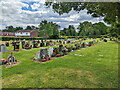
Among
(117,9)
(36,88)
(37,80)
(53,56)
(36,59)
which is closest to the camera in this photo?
(36,88)

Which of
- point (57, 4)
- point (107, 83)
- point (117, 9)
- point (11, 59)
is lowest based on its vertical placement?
point (107, 83)

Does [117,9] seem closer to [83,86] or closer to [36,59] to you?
[83,86]

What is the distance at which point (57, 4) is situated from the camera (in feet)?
19.1

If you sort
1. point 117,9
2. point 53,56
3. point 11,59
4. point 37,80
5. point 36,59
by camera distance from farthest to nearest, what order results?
point 53,56
point 36,59
point 11,59
point 117,9
point 37,80

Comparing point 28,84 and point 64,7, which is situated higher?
point 64,7

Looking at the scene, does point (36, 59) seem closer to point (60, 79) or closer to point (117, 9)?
point (60, 79)

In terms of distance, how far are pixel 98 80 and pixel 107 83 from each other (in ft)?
1.43

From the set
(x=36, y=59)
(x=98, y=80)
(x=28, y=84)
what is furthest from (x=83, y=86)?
(x=36, y=59)

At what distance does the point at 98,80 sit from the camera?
496 cm

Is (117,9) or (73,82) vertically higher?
(117,9)

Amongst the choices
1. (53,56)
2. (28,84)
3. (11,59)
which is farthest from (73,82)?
(53,56)

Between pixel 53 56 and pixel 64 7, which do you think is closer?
pixel 64 7

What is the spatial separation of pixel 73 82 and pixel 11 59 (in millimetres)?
5538

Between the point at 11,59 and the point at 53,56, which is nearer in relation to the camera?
the point at 11,59
